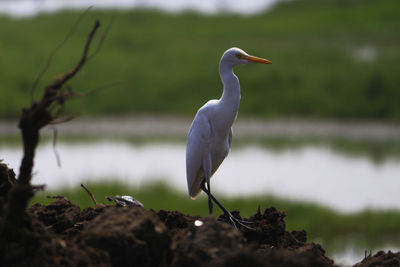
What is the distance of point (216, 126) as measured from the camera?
200 inches

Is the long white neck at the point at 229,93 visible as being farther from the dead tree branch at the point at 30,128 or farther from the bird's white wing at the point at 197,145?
the dead tree branch at the point at 30,128

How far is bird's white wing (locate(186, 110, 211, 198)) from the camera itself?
512 cm

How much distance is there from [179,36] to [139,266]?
64.1 ft

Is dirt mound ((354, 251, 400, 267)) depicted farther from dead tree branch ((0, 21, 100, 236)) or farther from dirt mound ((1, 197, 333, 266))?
dead tree branch ((0, 21, 100, 236))

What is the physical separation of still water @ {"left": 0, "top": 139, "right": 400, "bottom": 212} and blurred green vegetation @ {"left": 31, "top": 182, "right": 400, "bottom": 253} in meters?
0.39

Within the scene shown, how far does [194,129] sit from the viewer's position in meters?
5.18

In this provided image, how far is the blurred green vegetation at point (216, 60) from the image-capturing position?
16469 mm

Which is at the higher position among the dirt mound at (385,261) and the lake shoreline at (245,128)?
the dirt mound at (385,261)

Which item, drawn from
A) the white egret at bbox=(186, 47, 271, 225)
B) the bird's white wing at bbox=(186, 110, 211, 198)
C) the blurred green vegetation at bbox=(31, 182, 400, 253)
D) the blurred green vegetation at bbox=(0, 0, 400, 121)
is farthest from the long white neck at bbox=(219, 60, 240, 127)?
the blurred green vegetation at bbox=(0, 0, 400, 121)

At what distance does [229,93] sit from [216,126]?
26 centimetres

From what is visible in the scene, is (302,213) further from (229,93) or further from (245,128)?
(245,128)

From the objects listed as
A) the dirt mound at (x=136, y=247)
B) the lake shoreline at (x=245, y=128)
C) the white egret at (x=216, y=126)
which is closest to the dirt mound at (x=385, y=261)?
the dirt mound at (x=136, y=247)

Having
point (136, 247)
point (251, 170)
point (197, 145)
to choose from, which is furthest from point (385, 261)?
point (251, 170)

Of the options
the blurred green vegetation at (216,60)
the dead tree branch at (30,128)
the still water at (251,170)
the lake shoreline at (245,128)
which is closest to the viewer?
the dead tree branch at (30,128)
